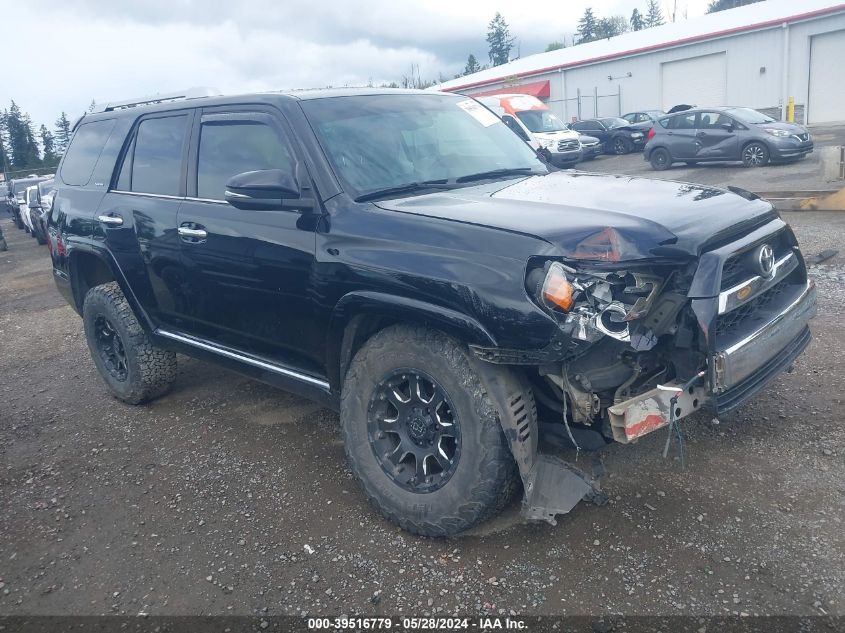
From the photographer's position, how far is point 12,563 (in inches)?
134

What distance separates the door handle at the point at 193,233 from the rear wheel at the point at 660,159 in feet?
55.6

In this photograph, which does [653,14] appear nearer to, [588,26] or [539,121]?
[588,26]

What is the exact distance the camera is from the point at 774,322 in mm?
3207

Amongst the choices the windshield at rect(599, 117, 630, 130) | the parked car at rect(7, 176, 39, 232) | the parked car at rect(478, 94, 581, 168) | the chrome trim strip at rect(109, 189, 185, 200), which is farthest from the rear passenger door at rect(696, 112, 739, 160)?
the parked car at rect(7, 176, 39, 232)

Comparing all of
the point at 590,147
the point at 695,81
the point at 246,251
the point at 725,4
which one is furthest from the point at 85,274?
the point at 725,4

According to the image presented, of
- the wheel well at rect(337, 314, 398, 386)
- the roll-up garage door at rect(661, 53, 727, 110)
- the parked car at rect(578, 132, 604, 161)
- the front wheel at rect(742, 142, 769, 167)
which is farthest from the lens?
the roll-up garage door at rect(661, 53, 727, 110)

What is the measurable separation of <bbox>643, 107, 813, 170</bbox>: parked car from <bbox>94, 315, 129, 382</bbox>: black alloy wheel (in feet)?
52.2

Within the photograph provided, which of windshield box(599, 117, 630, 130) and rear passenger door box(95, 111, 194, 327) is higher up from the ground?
rear passenger door box(95, 111, 194, 327)

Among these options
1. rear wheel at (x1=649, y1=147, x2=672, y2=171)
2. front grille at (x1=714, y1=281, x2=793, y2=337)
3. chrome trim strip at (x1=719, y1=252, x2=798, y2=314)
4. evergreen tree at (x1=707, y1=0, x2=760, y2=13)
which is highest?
evergreen tree at (x1=707, y1=0, x2=760, y2=13)

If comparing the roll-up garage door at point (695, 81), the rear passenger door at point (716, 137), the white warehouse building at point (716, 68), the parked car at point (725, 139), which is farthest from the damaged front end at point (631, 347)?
the roll-up garage door at point (695, 81)

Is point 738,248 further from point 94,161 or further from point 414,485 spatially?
point 94,161

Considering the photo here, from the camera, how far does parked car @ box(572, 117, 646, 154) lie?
24.9m

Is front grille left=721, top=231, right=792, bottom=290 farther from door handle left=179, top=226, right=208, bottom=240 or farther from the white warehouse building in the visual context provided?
the white warehouse building

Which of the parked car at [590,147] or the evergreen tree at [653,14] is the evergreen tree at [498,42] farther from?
the parked car at [590,147]
